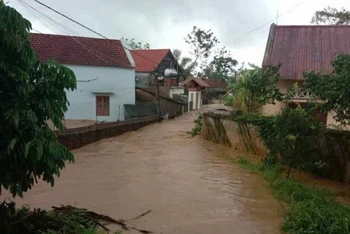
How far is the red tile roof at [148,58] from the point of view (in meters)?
32.0

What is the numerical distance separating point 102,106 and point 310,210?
1891 centimetres

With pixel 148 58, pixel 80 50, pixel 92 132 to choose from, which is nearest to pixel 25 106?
pixel 92 132

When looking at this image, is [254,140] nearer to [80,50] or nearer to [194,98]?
[80,50]

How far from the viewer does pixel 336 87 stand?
6742mm

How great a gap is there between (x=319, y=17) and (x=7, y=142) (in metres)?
24.0

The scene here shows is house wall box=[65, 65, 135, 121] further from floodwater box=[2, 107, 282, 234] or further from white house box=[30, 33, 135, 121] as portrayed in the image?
floodwater box=[2, 107, 282, 234]

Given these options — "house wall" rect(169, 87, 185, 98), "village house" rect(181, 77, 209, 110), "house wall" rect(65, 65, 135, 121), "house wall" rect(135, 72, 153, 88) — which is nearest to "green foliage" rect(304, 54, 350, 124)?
"house wall" rect(65, 65, 135, 121)

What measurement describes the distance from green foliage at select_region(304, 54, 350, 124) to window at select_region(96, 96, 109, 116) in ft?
56.7

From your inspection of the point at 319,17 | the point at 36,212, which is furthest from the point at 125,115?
the point at 36,212

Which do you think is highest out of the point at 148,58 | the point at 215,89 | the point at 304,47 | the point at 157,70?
the point at 148,58

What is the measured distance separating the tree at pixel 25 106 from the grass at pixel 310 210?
397 cm

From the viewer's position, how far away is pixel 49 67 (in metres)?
3.90

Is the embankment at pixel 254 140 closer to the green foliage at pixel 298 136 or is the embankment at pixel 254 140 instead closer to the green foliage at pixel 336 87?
the green foliage at pixel 298 136

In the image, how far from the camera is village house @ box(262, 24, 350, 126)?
12.9m
